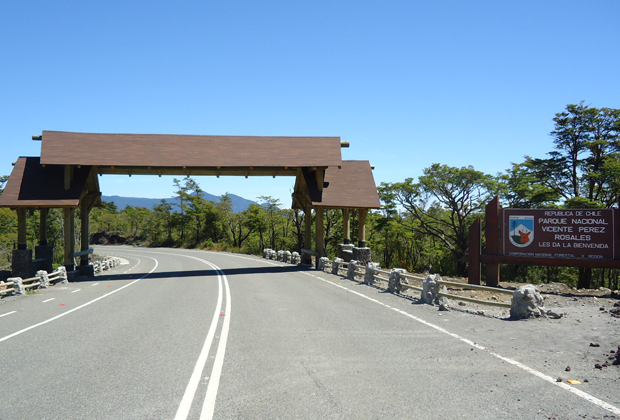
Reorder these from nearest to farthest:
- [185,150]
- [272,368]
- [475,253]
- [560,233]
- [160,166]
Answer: [272,368]
[560,233]
[475,253]
[160,166]
[185,150]

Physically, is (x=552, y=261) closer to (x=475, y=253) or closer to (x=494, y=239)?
(x=494, y=239)

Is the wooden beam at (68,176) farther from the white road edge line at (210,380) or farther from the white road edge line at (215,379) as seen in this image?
the white road edge line at (215,379)

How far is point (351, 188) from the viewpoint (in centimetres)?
2655

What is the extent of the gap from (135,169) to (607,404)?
2355 cm

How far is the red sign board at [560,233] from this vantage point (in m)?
14.3

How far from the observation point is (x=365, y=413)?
468 centimetres

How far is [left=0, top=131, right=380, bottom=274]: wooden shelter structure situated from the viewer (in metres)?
21.8

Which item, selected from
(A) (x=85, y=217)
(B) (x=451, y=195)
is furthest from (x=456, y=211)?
(A) (x=85, y=217)

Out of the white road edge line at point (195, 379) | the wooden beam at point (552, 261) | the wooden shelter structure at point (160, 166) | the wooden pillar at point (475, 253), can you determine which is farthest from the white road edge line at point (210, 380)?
the wooden shelter structure at point (160, 166)

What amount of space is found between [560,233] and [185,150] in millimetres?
18951

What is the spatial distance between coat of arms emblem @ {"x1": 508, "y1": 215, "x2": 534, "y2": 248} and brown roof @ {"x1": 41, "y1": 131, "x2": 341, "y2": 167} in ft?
36.1

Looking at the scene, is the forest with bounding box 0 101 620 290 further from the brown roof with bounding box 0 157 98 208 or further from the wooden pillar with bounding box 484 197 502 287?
the brown roof with bounding box 0 157 98 208

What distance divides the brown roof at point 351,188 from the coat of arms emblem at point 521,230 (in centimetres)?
973

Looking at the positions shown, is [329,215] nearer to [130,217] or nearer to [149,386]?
[149,386]
